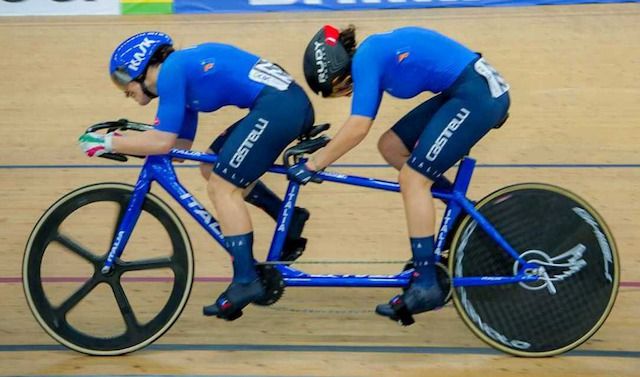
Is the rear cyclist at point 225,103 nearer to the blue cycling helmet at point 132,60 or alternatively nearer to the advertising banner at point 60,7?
the blue cycling helmet at point 132,60

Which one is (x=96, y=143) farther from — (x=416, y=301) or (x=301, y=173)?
(x=416, y=301)

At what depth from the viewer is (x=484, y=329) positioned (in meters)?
3.67

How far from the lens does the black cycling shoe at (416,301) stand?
3574 millimetres

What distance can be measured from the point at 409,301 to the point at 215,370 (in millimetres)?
728

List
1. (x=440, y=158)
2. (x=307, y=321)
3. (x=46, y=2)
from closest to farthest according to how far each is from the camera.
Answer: (x=440, y=158) < (x=307, y=321) < (x=46, y=2)

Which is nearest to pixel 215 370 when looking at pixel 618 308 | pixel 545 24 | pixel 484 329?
pixel 484 329

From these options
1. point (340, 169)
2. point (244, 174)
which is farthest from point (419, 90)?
point (340, 169)

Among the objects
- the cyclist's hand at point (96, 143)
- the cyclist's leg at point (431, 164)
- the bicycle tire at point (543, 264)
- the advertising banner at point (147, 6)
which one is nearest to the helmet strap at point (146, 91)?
the cyclist's hand at point (96, 143)

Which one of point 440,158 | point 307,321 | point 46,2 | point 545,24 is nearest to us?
point 440,158

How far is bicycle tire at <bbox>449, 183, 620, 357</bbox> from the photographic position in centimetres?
362

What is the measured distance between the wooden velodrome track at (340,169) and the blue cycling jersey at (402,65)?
951 mm

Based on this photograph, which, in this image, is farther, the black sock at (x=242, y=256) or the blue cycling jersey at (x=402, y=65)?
the black sock at (x=242, y=256)

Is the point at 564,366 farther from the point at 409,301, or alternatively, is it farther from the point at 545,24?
Answer: the point at 545,24

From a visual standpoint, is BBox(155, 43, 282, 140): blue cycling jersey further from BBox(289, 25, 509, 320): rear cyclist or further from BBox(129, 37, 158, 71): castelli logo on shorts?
BBox(289, 25, 509, 320): rear cyclist
